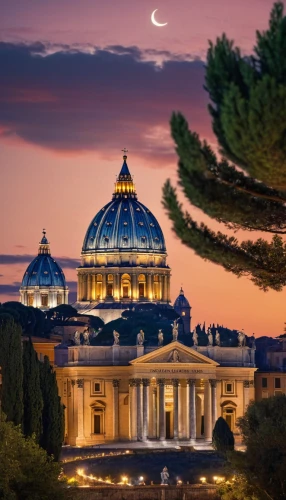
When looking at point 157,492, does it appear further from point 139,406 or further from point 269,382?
point 269,382

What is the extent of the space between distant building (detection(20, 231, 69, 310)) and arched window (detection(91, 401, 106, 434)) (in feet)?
178

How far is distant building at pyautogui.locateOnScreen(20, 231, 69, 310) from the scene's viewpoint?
17675 centimetres

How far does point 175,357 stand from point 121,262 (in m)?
50.9

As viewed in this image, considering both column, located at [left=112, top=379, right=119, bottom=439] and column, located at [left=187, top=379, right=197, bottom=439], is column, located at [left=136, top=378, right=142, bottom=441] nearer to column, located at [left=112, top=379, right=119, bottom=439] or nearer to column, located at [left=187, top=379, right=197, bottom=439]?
column, located at [left=112, top=379, right=119, bottom=439]

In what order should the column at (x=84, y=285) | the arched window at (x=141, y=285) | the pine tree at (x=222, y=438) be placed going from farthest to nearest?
the arched window at (x=141, y=285), the column at (x=84, y=285), the pine tree at (x=222, y=438)

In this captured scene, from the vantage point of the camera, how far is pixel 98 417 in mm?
122312

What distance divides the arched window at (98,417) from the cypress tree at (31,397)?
154 ft

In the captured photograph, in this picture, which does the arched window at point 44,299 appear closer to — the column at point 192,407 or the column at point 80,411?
the column at point 80,411

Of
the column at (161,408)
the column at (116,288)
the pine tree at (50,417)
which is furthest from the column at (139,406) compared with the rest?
the column at (116,288)

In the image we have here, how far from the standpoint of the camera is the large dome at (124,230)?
173m

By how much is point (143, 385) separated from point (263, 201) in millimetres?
85059

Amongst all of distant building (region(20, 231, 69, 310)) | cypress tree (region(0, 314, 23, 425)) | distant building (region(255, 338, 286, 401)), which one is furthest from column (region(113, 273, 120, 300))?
cypress tree (region(0, 314, 23, 425))

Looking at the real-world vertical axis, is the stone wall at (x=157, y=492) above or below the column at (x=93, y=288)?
below

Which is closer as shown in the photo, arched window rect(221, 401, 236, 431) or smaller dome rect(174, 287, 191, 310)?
arched window rect(221, 401, 236, 431)
